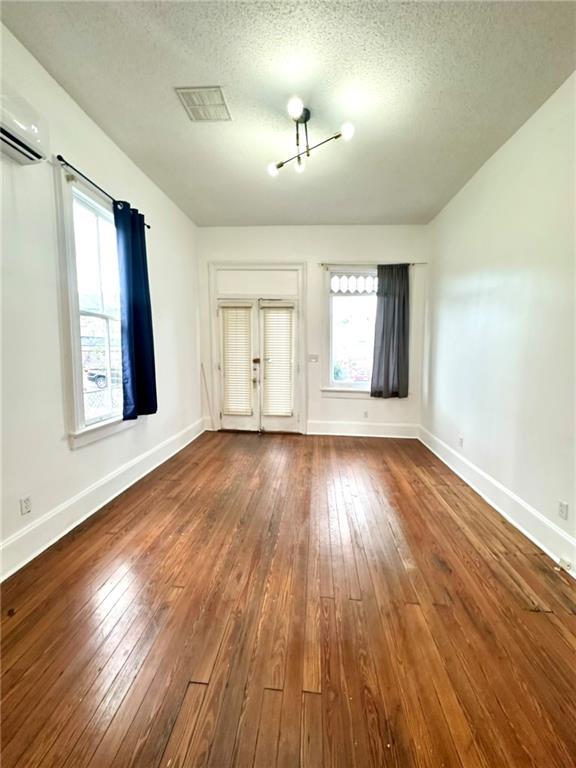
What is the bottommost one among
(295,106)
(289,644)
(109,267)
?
(289,644)

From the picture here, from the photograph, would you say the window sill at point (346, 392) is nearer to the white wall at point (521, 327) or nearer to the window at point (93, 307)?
the white wall at point (521, 327)

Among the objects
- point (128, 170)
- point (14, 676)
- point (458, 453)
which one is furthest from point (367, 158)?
point (14, 676)

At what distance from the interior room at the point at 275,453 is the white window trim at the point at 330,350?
3.24 ft

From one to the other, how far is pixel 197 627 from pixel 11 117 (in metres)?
2.67

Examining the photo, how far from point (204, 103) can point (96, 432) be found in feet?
8.41

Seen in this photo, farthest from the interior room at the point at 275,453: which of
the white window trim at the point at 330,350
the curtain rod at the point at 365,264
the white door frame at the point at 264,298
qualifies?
the white window trim at the point at 330,350

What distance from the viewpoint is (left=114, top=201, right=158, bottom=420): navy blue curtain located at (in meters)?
2.69

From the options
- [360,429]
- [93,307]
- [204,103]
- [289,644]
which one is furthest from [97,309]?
[360,429]

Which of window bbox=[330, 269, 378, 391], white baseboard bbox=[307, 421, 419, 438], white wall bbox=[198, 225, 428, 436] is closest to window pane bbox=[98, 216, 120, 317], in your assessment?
white wall bbox=[198, 225, 428, 436]

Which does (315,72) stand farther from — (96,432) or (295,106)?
(96,432)

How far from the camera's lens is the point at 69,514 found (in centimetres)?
218

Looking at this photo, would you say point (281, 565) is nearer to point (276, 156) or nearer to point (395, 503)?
point (395, 503)

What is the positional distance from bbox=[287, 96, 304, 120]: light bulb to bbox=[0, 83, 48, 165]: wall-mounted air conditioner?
1.50m

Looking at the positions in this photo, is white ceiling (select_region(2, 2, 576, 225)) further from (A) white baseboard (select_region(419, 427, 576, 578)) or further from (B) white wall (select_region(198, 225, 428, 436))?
(A) white baseboard (select_region(419, 427, 576, 578))
